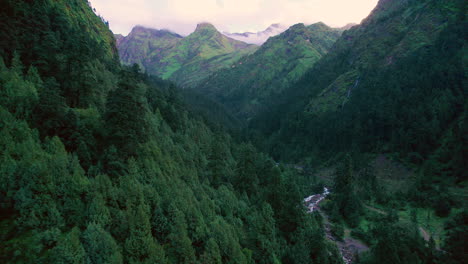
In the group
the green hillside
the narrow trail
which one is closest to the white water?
the green hillside

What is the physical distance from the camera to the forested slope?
21844 millimetres

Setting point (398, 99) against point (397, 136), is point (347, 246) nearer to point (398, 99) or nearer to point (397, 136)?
point (397, 136)

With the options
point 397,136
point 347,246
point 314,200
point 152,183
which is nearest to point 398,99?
point 397,136

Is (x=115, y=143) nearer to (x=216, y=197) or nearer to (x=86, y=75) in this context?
(x=86, y=75)

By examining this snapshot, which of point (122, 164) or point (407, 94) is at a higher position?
point (407, 94)

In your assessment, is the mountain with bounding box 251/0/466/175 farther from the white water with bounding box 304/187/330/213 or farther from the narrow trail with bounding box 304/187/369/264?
the narrow trail with bounding box 304/187/369/264

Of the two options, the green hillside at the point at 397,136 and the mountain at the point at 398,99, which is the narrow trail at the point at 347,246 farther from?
the mountain at the point at 398,99

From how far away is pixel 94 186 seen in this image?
84.9 feet

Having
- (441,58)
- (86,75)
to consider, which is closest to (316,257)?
(86,75)

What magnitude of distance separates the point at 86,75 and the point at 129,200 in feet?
74.5

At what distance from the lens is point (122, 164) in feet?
102

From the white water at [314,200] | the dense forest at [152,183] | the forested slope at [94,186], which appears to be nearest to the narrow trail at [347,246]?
the dense forest at [152,183]

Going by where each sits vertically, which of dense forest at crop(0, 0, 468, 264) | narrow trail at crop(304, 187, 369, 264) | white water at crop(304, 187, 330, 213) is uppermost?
dense forest at crop(0, 0, 468, 264)

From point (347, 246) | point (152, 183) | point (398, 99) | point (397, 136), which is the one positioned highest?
point (398, 99)
